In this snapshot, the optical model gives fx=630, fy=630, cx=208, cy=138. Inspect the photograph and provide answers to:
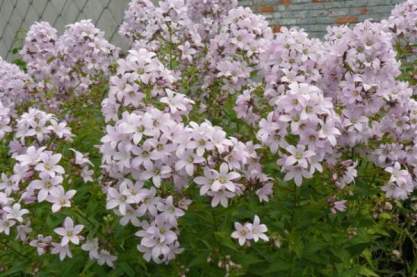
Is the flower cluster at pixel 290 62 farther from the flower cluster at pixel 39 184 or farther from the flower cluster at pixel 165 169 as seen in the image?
the flower cluster at pixel 39 184

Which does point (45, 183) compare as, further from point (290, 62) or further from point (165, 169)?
point (290, 62)

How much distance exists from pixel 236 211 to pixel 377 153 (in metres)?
0.67

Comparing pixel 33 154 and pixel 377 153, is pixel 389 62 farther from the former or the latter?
pixel 33 154

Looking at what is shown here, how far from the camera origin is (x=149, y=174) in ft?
7.20

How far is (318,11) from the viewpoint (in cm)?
664

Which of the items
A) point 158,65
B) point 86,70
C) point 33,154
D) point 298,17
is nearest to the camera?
point 33,154

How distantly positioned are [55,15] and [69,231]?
7.01 meters

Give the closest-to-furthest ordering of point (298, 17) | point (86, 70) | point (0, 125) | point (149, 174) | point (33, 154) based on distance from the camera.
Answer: point (149, 174) < point (33, 154) < point (0, 125) < point (86, 70) < point (298, 17)

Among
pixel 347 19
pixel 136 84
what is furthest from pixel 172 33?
pixel 347 19

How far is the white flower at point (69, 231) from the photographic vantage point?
7.79 feet

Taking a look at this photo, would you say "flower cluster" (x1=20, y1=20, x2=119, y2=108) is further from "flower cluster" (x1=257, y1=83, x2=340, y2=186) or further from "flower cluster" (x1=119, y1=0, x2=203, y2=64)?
"flower cluster" (x1=257, y1=83, x2=340, y2=186)

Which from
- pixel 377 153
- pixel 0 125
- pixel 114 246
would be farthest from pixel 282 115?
pixel 0 125

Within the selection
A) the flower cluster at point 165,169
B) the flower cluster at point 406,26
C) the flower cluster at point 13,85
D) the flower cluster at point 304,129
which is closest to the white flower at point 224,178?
the flower cluster at point 165,169

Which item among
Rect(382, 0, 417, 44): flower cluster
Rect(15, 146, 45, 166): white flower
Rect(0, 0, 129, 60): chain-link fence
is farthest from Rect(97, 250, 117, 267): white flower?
Rect(0, 0, 129, 60): chain-link fence
